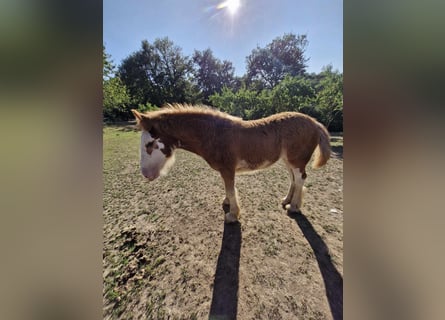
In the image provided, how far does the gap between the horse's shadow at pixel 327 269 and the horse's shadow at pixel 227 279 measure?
762 mm

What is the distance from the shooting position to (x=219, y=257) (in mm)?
1931

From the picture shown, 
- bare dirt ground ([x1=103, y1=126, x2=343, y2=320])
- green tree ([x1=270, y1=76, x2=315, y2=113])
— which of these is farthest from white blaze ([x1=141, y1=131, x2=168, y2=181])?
green tree ([x1=270, y1=76, x2=315, y2=113])

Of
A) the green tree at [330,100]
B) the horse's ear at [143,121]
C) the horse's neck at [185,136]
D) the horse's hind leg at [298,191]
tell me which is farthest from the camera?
the green tree at [330,100]

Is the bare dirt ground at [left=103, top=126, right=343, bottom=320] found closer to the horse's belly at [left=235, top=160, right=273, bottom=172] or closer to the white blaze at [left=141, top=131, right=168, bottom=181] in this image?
the horse's belly at [left=235, top=160, right=273, bottom=172]

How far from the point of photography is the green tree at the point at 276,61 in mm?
25422

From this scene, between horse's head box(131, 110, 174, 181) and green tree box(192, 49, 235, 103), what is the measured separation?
2931 centimetres

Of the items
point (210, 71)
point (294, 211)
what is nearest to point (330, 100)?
point (294, 211)

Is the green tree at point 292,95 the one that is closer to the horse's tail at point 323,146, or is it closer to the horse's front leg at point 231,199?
the horse's tail at point 323,146

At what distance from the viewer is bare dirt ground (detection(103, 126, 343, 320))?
143cm

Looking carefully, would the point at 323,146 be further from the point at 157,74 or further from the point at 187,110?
the point at 157,74

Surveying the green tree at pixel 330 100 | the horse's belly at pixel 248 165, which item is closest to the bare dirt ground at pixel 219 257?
the horse's belly at pixel 248 165
